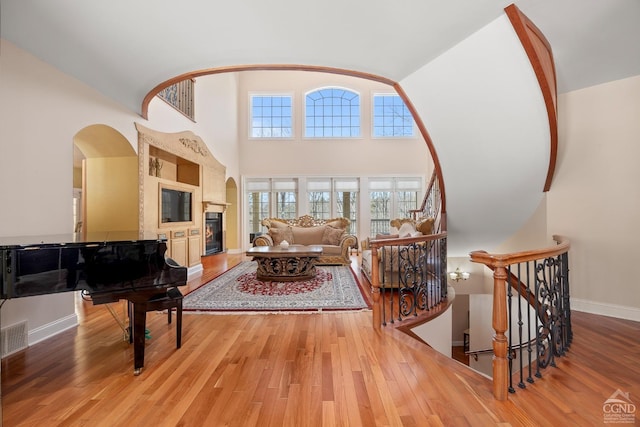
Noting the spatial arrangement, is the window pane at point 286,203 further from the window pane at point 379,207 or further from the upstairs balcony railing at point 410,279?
the upstairs balcony railing at point 410,279

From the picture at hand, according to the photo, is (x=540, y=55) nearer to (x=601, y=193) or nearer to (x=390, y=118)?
(x=601, y=193)

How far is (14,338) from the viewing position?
2148mm

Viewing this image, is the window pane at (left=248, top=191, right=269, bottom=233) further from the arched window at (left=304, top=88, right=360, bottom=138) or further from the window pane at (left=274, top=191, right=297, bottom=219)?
the arched window at (left=304, top=88, right=360, bottom=138)

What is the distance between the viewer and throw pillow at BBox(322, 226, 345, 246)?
595 cm

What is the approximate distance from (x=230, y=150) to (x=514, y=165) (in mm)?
6547

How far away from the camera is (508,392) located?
5.55 feet

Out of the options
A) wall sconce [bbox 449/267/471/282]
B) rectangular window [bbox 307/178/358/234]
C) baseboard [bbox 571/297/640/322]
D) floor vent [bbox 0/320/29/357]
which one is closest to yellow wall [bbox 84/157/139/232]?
floor vent [bbox 0/320/29/357]

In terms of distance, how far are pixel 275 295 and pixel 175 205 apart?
2.57 m

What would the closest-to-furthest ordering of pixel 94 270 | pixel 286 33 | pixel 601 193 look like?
pixel 94 270, pixel 286 33, pixel 601 193

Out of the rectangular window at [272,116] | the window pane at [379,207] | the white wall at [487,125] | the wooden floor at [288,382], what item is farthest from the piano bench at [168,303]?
the rectangular window at [272,116]

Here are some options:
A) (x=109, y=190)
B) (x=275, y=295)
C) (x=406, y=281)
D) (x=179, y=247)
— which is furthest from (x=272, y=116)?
(x=406, y=281)

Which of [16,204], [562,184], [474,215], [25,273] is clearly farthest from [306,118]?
[25,273]

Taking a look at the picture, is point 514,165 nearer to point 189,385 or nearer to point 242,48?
point 242,48

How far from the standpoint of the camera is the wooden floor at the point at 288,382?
1.48 metres
